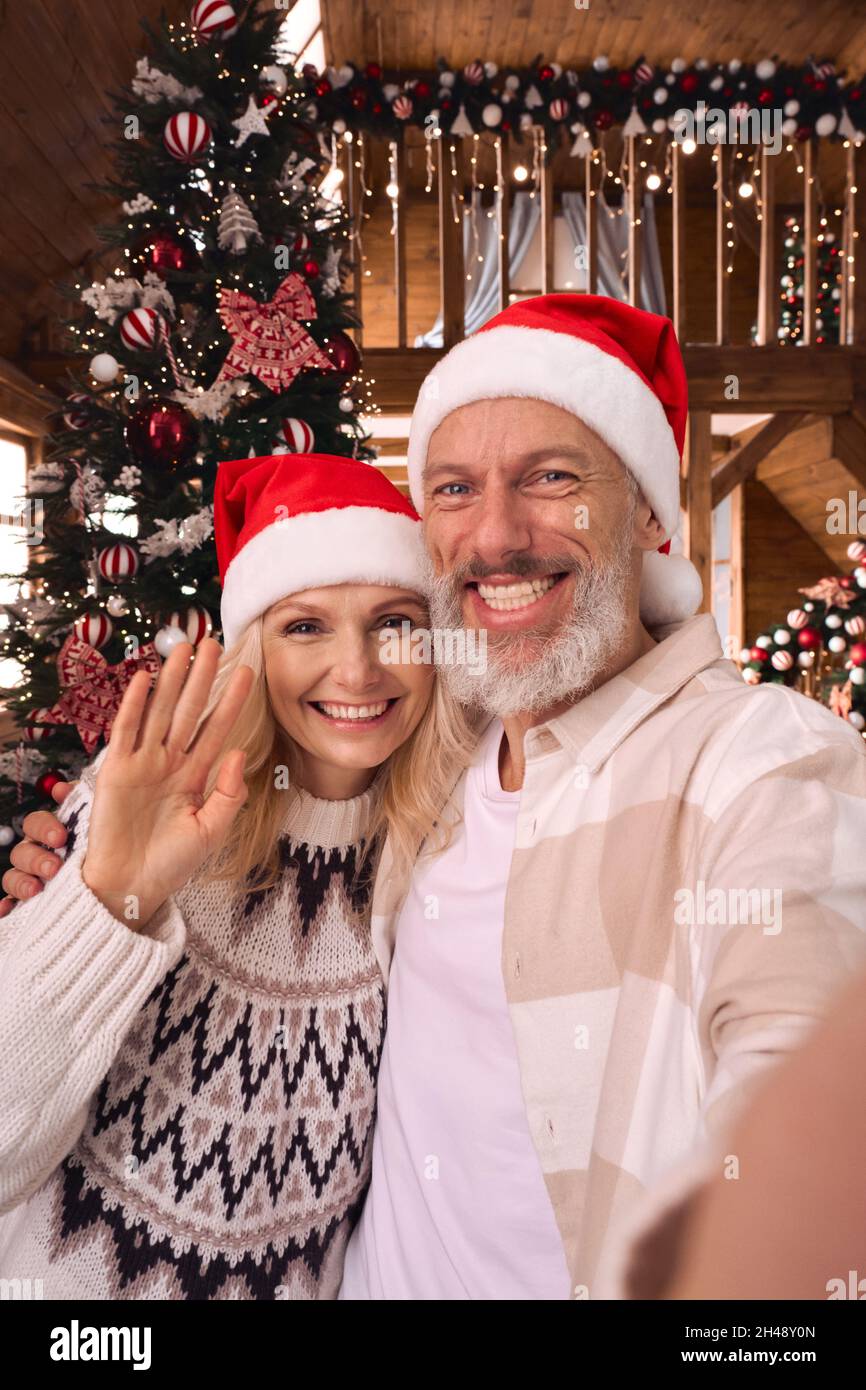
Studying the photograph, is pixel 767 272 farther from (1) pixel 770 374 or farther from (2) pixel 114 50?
(2) pixel 114 50

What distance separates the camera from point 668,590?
138cm

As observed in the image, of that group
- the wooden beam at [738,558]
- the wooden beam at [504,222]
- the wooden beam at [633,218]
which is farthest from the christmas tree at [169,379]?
the wooden beam at [738,558]

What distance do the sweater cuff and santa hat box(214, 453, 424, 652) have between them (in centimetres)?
57

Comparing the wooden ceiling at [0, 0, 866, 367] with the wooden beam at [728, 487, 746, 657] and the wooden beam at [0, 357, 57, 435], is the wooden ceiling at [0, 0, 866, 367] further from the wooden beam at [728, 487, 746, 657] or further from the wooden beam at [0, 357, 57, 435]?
the wooden beam at [728, 487, 746, 657]

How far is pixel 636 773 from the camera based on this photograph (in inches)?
41.7

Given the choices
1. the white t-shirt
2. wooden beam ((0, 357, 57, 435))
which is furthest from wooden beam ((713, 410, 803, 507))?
the white t-shirt

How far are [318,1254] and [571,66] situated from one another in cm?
711

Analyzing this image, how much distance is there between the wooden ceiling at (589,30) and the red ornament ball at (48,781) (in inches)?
198

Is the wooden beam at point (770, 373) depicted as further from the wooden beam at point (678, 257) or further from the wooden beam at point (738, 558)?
the wooden beam at point (738, 558)

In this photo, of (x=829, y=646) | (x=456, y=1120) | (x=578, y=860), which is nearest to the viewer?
(x=578, y=860)

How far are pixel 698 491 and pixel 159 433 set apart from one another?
4.50 meters

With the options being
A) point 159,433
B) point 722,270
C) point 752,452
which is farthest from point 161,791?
point 722,270

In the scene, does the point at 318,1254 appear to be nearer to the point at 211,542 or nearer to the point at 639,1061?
the point at 639,1061
